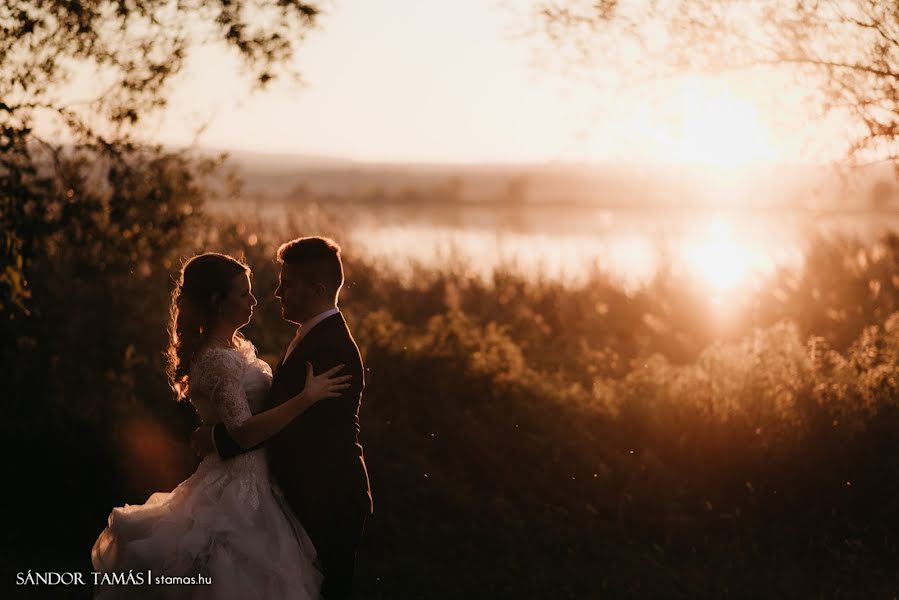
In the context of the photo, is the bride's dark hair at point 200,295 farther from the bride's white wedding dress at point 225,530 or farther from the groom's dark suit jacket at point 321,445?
the groom's dark suit jacket at point 321,445

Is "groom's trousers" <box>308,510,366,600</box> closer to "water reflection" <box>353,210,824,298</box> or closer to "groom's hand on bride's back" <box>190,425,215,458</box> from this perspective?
"groom's hand on bride's back" <box>190,425,215,458</box>

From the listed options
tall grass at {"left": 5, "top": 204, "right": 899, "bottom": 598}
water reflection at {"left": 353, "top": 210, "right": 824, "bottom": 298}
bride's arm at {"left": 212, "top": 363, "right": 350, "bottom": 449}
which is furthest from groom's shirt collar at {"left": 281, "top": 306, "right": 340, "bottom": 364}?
water reflection at {"left": 353, "top": 210, "right": 824, "bottom": 298}

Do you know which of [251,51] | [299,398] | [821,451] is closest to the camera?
[299,398]

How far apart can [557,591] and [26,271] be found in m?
6.70

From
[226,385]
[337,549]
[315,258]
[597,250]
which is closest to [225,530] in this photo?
[337,549]

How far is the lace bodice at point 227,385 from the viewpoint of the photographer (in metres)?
4.73

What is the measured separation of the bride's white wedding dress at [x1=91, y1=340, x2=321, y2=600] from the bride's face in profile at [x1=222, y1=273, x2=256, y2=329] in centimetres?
16

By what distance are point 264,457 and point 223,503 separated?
0.91 feet

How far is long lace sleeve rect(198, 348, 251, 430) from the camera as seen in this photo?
186 inches

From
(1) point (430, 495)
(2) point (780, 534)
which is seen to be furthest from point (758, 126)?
(1) point (430, 495)

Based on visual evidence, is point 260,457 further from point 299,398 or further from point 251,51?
point 251,51

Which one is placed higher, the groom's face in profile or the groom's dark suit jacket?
the groom's face in profile

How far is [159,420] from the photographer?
970 centimetres

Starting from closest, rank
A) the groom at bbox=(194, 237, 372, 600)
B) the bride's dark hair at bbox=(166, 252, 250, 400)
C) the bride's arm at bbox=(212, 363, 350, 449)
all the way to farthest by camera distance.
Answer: the bride's arm at bbox=(212, 363, 350, 449), the groom at bbox=(194, 237, 372, 600), the bride's dark hair at bbox=(166, 252, 250, 400)
